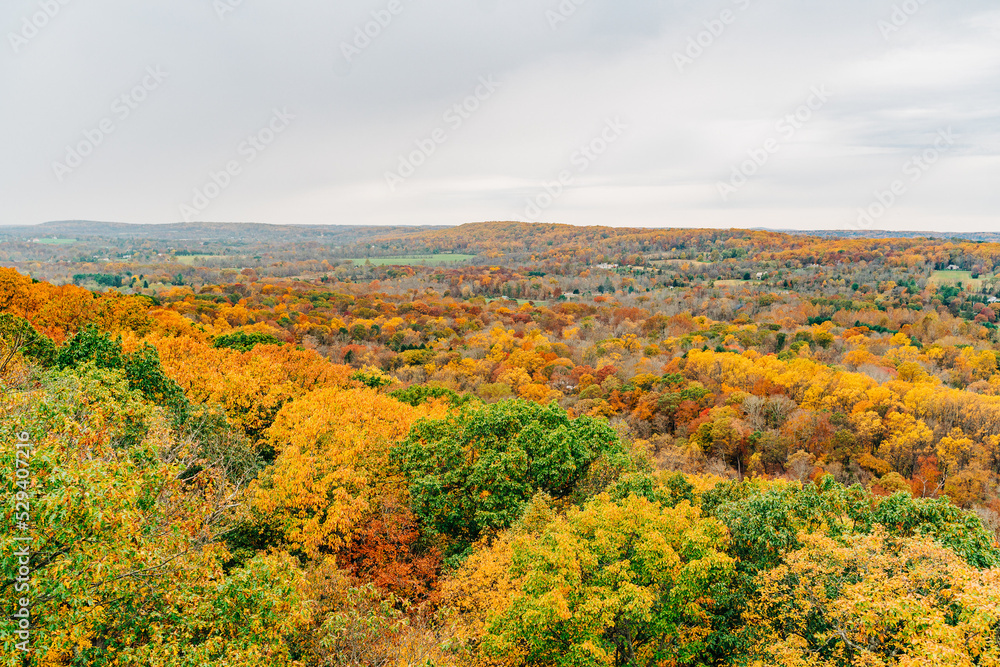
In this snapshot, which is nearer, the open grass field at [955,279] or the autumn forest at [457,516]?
the autumn forest at [457,516]

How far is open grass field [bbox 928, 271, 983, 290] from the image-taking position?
135625mm

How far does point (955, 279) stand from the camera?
142 metres

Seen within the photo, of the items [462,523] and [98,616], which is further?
[462,523]

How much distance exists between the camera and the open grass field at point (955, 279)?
5340 inches

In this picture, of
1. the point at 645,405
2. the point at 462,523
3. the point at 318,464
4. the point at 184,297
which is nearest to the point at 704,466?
the point at 645,405

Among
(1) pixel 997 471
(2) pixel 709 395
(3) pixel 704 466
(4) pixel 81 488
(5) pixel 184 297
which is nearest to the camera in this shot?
(4) pixel 81 488

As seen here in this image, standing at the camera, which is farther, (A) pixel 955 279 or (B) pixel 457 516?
(A) pixel 955 279

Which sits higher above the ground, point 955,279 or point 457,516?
point 955,279

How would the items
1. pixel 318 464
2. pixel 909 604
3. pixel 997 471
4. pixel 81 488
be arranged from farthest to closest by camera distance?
pixel 997 471
pixel 318 464
pixel 909 604
pixel 81 488

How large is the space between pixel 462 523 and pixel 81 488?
16.5m

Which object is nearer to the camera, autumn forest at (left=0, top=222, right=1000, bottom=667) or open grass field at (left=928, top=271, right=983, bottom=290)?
autumn forest at (left=0, top=222, right=1000, bottom=667)

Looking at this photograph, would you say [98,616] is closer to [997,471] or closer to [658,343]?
[997,471]

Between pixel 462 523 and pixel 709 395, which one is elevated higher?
pixel 462 523

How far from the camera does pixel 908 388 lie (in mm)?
57469
